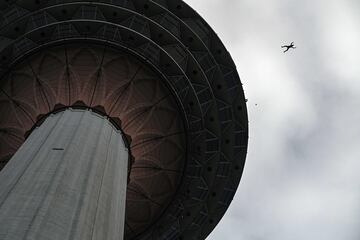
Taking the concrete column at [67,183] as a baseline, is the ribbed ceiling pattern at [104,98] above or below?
above

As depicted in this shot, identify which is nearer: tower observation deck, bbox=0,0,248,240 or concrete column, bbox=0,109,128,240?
concrete column, bbox=0,109,128,240

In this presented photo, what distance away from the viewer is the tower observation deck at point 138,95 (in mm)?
26312

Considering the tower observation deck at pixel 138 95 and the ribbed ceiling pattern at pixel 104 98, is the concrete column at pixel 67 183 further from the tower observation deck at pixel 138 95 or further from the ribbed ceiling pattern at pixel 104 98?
the ribbed ceiling pattern at pixel 104 98

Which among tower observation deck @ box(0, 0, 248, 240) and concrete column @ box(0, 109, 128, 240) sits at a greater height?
tower observation deck @ box(0, 0, 248, 240)

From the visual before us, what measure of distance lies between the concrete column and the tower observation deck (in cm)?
29

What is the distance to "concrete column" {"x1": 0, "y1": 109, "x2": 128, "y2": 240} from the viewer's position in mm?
15984

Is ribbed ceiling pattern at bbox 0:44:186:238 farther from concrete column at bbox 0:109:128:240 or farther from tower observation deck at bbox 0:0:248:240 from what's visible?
concrete column at bbox 0:109:128:240

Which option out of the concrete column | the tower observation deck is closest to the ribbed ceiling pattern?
the tower observation deck

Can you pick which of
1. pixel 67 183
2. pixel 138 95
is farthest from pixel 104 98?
pixel 67 183

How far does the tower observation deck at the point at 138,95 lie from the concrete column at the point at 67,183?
286 millimetres

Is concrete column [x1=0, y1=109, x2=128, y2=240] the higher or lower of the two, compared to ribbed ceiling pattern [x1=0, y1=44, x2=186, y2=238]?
lower

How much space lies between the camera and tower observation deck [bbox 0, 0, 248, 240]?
26.3 meters

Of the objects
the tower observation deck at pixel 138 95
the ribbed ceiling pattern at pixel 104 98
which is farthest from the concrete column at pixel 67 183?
the ribbed ceiling pattern at pixel 104 98

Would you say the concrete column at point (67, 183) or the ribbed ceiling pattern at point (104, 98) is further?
the ribbed ceiling pattern at point (104, 98)
